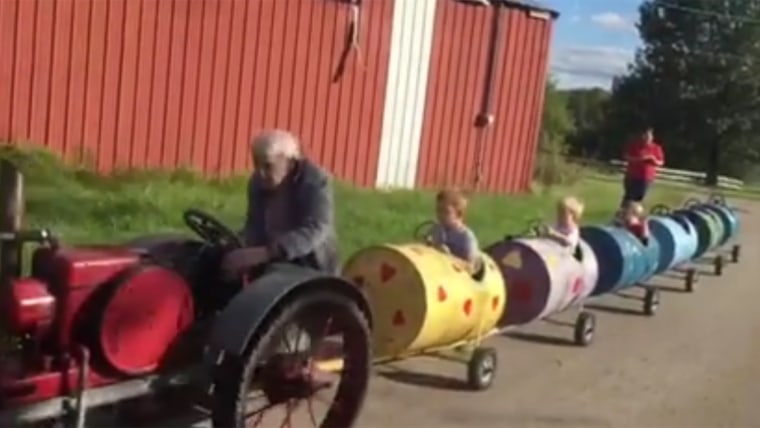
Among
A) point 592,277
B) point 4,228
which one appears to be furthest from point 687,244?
point 4,228

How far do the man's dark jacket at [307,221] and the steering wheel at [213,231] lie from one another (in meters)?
0.19

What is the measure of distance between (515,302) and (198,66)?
330 inches

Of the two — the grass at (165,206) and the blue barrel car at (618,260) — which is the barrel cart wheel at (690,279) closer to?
the blue barrel car at (618,260)

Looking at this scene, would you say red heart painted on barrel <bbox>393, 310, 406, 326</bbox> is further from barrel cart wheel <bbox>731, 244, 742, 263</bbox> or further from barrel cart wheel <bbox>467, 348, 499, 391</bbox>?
barrel cart wheel <bbox>731, 244, 742, 263</bbox>

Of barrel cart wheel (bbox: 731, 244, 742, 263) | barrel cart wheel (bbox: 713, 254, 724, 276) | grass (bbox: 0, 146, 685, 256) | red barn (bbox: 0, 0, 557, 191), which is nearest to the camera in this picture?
grass (bbox: 0, 146, 685, 256)

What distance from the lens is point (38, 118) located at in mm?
15531

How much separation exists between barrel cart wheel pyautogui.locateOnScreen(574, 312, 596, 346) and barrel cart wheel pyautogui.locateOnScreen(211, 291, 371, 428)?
12.0 feet

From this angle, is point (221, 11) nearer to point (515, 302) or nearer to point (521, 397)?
point (515, 302)

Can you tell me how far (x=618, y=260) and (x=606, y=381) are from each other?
311 cm

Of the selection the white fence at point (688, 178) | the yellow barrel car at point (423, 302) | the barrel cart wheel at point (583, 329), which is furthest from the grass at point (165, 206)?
the white fence at point (688, 178)

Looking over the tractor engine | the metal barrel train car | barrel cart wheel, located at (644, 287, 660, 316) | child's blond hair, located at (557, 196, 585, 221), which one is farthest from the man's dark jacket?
barrel cart wheel, located at (644, 287, 660, 316)

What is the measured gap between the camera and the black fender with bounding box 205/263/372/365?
20.0 ft

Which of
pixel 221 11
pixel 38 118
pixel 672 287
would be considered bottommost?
pixel 672 287

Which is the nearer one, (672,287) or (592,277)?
(592,277)
